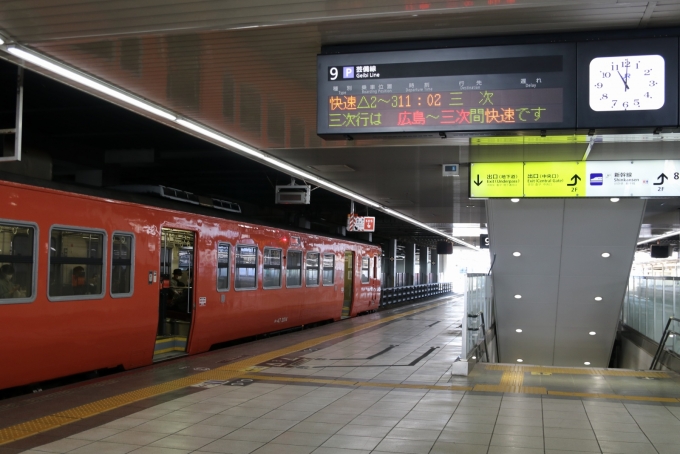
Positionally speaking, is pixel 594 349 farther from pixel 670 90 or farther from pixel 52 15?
pixel 52 15

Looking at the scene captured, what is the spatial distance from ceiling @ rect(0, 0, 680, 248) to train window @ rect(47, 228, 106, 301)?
6.02 feet

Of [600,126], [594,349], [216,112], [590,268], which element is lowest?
[594,349]

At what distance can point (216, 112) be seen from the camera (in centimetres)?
809

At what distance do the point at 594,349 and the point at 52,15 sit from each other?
14212mm

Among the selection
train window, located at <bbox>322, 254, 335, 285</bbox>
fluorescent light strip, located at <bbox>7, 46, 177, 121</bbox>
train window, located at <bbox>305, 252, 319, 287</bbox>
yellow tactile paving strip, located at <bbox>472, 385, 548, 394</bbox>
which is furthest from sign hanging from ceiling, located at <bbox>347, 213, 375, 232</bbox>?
yellow tactile paving strip, located at <bbox>472, 385, 548, 394</bbox>

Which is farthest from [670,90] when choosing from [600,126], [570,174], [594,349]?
[594,349]

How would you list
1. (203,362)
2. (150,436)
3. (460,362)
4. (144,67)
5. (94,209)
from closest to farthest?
(150,436), (144,67), (94,209), (460,362), (203,362)

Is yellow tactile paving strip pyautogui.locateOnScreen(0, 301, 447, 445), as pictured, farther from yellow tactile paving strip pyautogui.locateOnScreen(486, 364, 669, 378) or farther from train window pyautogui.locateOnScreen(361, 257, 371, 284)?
train window pyautogui.locateOnScreen(361, 257, 371, 284)

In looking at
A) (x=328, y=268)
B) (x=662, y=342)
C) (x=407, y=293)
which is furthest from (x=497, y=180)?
(x=407, y=293)

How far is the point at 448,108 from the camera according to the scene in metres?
5.28

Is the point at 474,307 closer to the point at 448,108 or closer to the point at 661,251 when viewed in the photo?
the point at 448,108

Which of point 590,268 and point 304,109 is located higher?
point 304,109

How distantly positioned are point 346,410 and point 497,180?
5300 millimetres

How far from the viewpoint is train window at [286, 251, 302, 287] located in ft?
46.6
